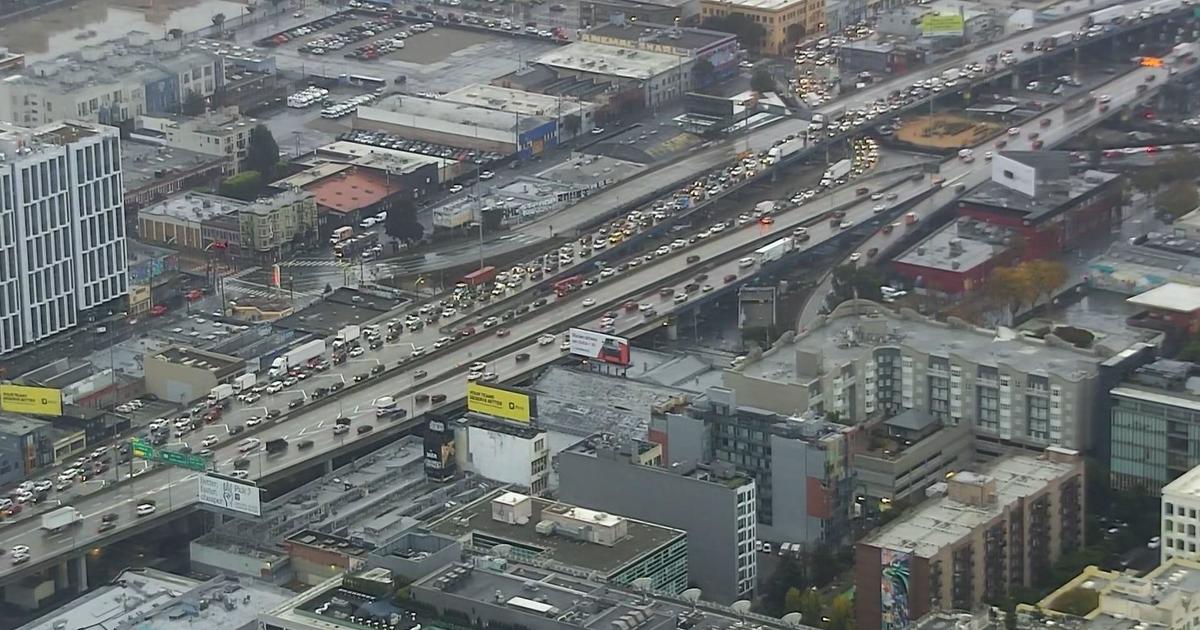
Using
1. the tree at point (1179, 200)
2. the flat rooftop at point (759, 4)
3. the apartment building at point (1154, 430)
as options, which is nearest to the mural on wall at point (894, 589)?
the apartment building at point (1154, 430)

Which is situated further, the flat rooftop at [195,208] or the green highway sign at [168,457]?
the flat rooftop at [195,208]

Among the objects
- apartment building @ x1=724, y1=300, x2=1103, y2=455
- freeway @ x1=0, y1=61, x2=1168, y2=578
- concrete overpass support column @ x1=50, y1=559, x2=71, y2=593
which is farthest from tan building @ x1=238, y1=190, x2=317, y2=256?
concrete overpass support column @ x1=50, y1=559, x2=71, y2=593

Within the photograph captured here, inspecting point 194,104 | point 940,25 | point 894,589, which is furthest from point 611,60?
point 894,589

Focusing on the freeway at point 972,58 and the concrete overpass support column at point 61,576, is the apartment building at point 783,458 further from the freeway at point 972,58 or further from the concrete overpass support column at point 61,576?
the freeway at point 972,58

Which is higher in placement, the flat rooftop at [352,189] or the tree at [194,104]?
the tree at [194,104]

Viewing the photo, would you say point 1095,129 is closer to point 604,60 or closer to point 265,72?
point 604,60

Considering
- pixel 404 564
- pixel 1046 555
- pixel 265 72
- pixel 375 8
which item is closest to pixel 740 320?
pixel 1046 555
